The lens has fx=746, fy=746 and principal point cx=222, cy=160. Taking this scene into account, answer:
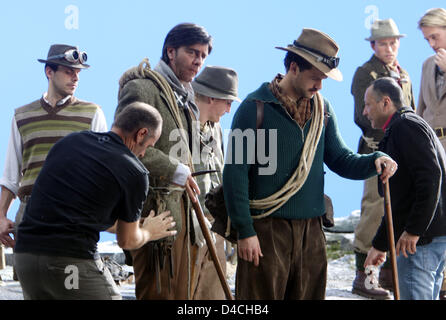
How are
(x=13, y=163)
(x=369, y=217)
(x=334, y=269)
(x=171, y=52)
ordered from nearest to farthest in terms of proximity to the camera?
(x=171, y=52) → (x=13, y=163) → (x=369, y=217) → (x=334, y=269)

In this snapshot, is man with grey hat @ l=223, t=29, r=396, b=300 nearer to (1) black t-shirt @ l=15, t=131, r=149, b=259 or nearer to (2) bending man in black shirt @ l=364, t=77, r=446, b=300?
(2) bending man in black shirt @ l=364, t=77, r=446, b=300

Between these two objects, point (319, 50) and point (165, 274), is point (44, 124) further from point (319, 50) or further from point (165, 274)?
point (319, 50)

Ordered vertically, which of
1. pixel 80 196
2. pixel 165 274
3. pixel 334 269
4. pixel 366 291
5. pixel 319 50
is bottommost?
pixel 334 269

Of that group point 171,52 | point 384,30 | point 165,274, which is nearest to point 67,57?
point 171,52

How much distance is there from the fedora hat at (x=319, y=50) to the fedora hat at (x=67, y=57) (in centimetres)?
243

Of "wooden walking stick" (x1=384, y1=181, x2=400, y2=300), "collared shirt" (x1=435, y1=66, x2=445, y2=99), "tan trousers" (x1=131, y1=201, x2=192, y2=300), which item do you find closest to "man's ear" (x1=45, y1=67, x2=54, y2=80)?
"tan trousers" (x1=131, y1=201, x2=192, y2=300)

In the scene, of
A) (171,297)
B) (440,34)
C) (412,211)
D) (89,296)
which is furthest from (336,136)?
(440,34)

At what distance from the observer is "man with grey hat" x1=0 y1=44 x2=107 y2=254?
6.58 m

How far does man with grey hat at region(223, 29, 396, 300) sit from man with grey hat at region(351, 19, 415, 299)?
3677mm

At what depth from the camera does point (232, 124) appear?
4.94m

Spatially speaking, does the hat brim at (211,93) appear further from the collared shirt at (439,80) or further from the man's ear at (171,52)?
the collared shirt at (439,80)

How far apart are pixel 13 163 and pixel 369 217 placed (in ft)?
13.9

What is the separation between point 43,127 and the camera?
6.62 metres

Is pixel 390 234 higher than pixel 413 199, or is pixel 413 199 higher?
pixel 413 199
